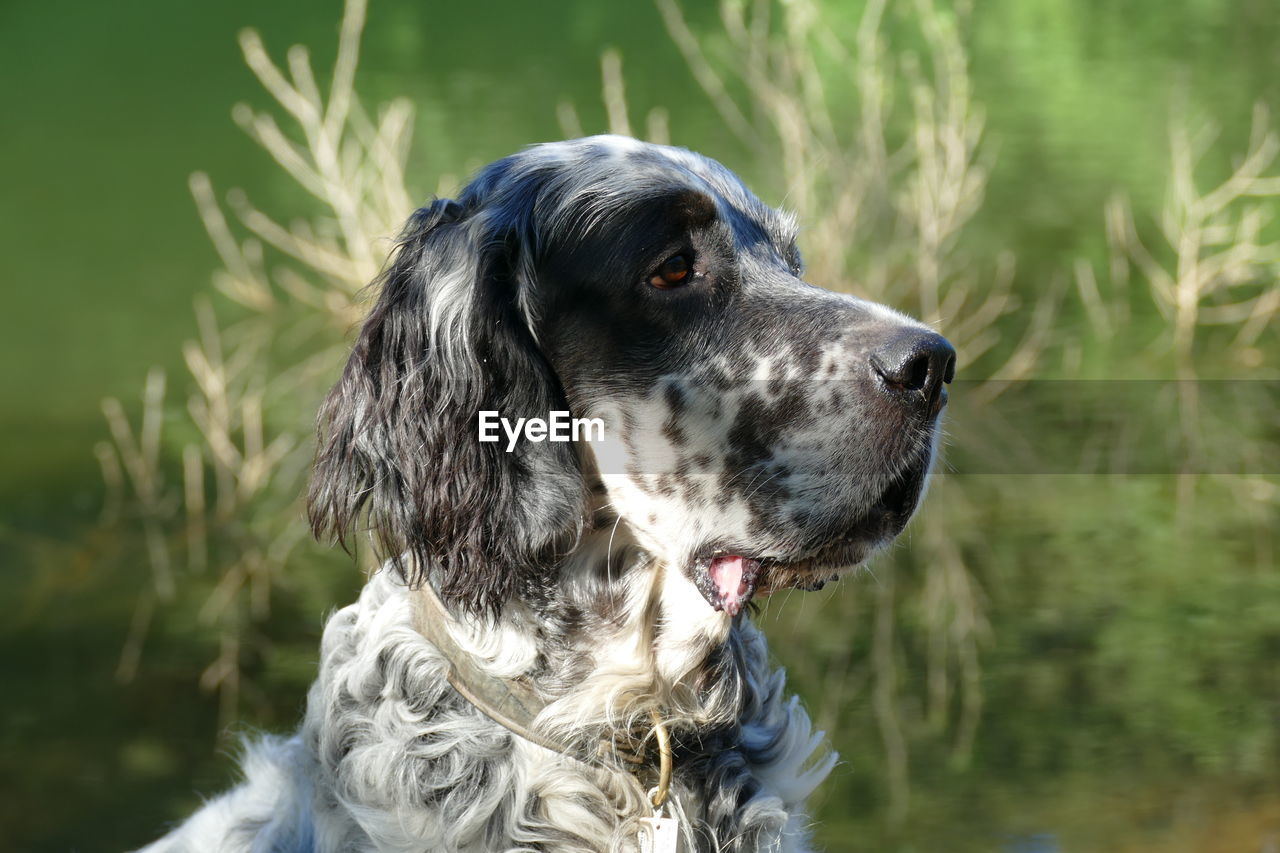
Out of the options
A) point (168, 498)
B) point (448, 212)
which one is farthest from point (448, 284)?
point (168, 498)

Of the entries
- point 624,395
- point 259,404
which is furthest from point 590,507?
point 259,404

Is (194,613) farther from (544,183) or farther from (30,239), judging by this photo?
(30,239)

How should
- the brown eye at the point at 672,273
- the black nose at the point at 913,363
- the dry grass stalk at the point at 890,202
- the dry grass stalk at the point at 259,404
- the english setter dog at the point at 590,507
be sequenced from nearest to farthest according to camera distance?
the black nose at the point at 913,363 → the english setter dog at the point at 590,507 → the brown eye at the point at 672,273 → the dry grass stalk at the point at 259,404 → the dry grass stalk at the point at 890,202

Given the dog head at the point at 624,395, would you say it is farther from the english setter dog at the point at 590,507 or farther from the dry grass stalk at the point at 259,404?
the dry grass stalk at the point at 259,404

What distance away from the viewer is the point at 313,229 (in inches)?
352

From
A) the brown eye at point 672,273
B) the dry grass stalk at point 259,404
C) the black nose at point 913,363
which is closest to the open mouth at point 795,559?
the black nose at point 913,363

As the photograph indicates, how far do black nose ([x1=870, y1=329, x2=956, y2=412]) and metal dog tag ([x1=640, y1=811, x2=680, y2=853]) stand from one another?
2.68 feet

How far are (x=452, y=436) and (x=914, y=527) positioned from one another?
3.78m

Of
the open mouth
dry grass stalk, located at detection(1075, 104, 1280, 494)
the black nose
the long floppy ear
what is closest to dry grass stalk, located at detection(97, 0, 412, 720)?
the long floppy ear

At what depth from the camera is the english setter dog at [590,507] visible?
8.15 ft

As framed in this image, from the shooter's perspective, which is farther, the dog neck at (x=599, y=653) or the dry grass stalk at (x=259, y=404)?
the dry grass stalk at (x=259, y=404)

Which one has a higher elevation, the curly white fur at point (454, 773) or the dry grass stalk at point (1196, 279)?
the curly white fur at point (454, 773)

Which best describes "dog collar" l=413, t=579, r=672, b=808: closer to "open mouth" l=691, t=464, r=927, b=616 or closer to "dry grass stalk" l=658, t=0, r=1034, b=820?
"open mouth" l=691, t=464, r=927, b=616

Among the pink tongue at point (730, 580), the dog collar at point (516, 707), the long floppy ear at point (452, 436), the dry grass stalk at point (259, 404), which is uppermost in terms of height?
the long floppy ear at point (452, 436)
